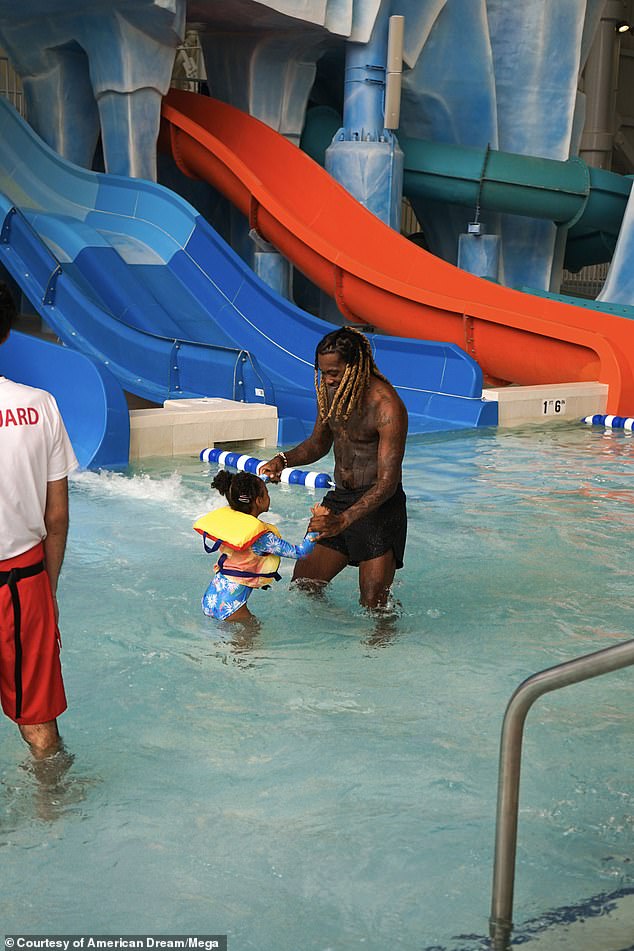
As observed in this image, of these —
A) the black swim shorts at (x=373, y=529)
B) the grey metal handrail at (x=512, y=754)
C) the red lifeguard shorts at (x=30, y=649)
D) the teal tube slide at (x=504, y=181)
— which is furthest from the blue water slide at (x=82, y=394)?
the teal tube slide at (x=504, y=181)

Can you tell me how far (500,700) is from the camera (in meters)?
4.40

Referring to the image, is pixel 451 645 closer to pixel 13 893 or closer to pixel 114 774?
pixel 114 774

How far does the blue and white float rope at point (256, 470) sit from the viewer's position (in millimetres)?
8086

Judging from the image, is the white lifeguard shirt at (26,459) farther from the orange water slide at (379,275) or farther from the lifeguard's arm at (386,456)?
the orange water slide at (379,275)

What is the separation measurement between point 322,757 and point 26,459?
1.44 m

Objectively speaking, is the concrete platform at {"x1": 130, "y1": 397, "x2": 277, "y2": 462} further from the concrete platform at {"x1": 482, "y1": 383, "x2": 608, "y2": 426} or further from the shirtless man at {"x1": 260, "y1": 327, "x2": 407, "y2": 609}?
the shirtless man at {"x1": 260, "y1": 327, "x2": 407, "y2": 609}

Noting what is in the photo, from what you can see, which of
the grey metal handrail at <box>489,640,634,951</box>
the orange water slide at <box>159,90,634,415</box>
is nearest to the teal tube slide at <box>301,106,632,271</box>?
the orange water slide at <box>159,90,634,415</box>

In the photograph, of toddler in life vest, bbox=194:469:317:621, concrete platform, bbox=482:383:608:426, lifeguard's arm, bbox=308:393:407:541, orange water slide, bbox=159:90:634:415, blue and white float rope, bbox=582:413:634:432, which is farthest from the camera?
orange water slide, bbox=159:90:634:415

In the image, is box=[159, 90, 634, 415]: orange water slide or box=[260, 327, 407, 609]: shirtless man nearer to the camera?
box=[260, 327, 407, 609]: shirtless man

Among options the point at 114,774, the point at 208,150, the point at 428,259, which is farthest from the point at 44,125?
the point at 114,774

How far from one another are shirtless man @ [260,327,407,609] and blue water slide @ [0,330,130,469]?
368 cm

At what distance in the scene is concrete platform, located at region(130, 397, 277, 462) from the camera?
356 inches

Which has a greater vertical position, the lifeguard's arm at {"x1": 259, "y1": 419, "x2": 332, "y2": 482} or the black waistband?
the lifeguard's arm at {"x1": 259, "y1": 419, "x2": 332, "y2": 482}

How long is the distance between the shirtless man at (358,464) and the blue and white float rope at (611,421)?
6.44m
